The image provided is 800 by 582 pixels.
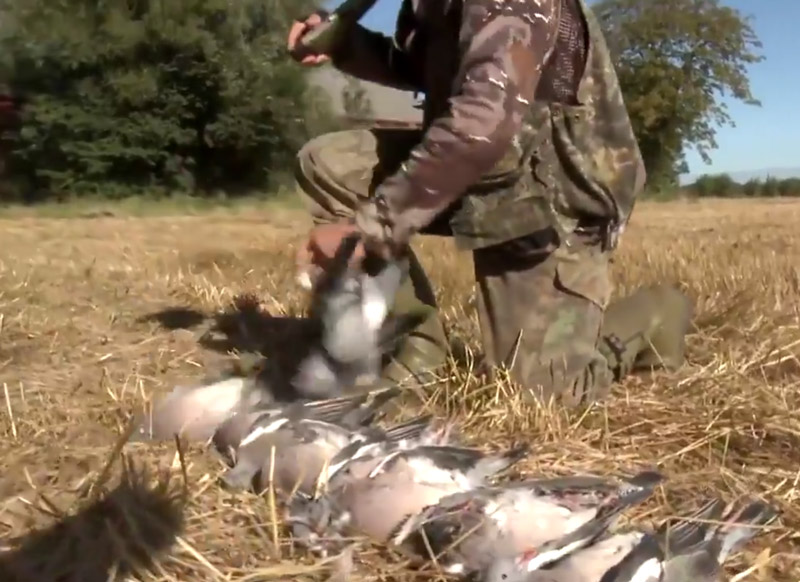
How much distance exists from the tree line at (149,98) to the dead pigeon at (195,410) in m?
15.5

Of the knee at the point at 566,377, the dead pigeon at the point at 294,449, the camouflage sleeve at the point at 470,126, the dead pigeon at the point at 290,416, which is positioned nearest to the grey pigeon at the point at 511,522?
the dead pigeon at the point at 294,449

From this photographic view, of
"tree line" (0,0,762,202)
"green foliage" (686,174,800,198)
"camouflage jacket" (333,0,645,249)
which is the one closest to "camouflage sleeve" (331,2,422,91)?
"camouflage jacket" (333,0,645,249)

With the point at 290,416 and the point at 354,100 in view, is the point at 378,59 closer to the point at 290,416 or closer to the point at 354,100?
the point at 290,416

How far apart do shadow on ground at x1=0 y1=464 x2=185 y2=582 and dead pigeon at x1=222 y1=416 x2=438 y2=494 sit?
0.17 meters

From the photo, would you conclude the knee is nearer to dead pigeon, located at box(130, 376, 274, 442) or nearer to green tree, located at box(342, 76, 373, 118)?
dead pigeon, located at box(130, 376, 274, 442)

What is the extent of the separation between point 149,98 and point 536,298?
628 inches

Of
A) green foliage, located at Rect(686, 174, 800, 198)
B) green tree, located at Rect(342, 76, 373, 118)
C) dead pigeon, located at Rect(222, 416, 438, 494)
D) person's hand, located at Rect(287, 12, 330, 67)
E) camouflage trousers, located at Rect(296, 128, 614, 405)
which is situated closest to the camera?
dead pigeon, located at Rect(222, 416, 438, 494)

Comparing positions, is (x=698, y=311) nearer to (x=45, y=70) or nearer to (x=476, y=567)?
(x=476, y=567)

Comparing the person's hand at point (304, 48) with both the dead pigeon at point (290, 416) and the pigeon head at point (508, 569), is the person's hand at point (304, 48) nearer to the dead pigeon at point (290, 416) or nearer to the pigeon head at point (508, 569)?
the dead pigeon at point (290, 416)

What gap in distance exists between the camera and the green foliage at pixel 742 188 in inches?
950

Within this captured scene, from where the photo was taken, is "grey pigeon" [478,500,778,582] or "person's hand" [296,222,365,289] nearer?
"grey pigeon" [478,500,778,582]

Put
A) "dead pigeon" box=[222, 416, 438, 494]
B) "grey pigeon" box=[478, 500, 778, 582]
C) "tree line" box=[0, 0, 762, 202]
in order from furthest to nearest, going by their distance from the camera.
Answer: "tree line" box=[0, 0, 762, 202] < "dead pigeon" box=[222, 416, 438, 494] < "grey pigeon" box=[478, 500, 778, 582]

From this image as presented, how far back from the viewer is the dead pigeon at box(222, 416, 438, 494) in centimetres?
221

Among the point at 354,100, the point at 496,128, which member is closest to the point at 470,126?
the point at 496,128
